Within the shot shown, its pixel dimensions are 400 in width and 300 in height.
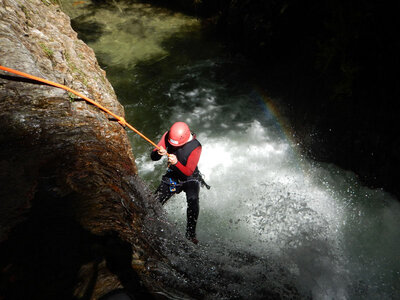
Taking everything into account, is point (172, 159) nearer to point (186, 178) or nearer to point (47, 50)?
point (186, 178)

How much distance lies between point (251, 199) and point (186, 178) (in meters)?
1.99

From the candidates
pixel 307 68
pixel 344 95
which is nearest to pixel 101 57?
pixel 307 68

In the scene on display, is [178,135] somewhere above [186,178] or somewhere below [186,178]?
above

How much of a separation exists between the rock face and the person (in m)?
0.67

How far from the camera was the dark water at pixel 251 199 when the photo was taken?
355 cm

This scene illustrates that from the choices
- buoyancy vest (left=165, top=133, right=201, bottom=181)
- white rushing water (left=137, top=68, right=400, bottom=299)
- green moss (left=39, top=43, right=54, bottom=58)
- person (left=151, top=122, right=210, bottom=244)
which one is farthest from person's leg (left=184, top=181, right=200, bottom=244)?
green moss (left=39, top=43, right=54, bottom=58)

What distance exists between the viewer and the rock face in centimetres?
173

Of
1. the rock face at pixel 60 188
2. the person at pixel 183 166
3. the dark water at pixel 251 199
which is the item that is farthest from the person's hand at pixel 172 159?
the dark water at pixel 251 199

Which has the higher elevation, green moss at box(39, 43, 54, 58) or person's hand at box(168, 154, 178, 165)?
green moss at box(39, 43, 54, 58)

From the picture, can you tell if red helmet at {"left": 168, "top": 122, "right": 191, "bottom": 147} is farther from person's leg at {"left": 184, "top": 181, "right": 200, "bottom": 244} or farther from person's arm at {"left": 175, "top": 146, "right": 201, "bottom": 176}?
person's leg at {"left": 184, "top": 181, "right": 200, "bottom": 244}

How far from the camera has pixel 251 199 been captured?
5.22m

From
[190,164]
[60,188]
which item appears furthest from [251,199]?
[60,188]

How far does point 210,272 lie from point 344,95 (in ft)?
17.1

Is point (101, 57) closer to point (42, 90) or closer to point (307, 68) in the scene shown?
point (42, 90)
